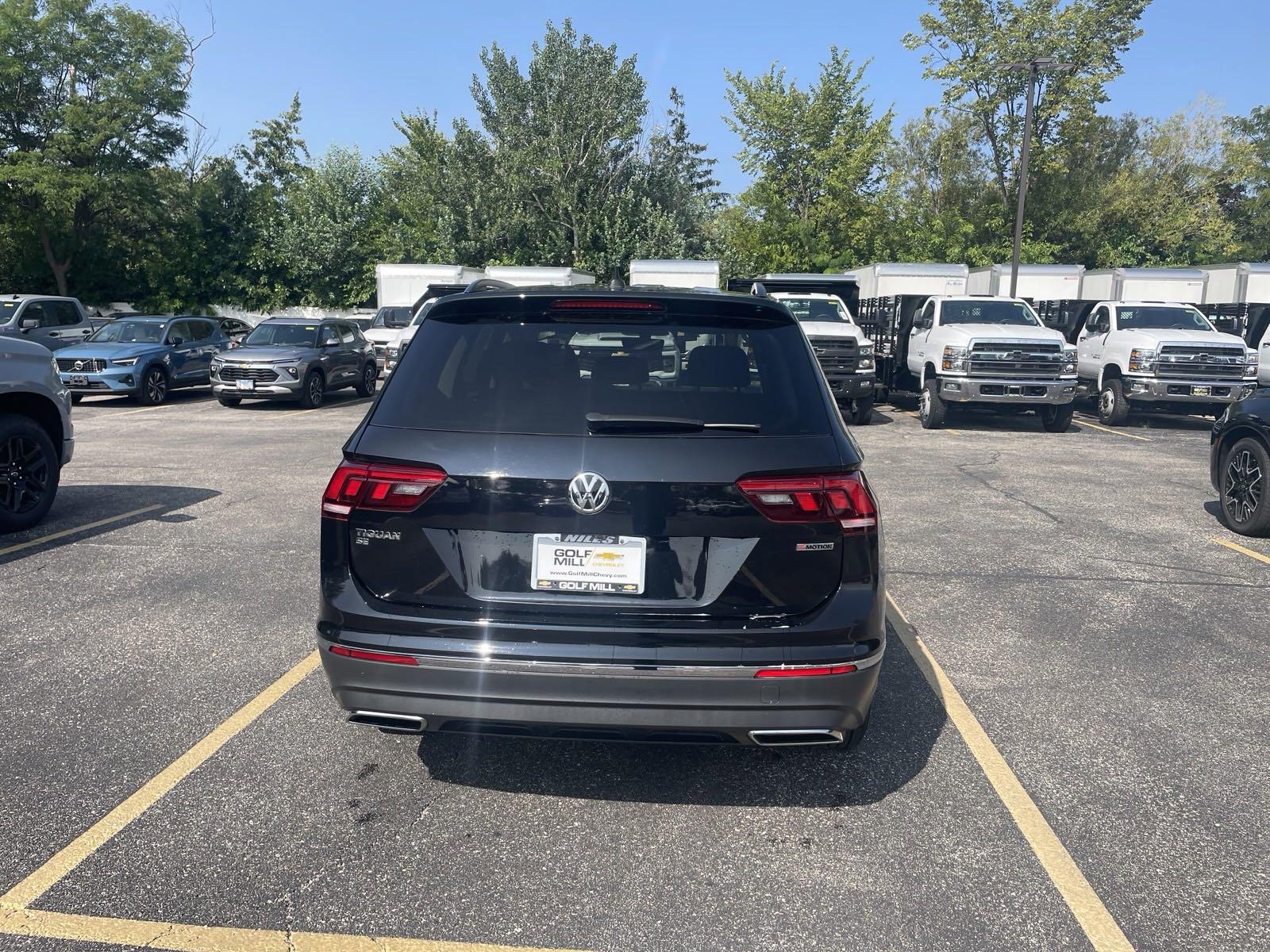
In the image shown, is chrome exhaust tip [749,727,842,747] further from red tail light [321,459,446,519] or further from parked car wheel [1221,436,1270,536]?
parked car wheel [1221,436,1270,536]

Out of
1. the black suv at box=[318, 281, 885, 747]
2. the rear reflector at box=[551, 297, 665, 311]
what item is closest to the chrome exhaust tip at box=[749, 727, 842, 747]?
the black suv at box=[318, 281, 885, 747]

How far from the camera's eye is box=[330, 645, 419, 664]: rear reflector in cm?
299

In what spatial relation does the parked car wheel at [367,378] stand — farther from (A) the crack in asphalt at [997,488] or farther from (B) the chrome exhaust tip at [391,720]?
(B) the chrome exhaust tip at [391,720]

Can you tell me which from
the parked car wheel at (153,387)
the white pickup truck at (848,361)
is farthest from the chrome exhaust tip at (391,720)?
the parked car wheel at (153,387)

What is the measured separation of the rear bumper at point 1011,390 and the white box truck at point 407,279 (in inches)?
603

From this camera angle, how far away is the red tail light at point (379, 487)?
3.01 m

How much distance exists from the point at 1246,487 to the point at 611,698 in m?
7.06

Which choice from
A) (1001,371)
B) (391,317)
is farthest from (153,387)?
(1001,371)

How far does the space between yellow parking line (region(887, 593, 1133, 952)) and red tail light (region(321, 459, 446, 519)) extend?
2.28 m

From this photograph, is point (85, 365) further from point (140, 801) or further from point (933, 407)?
point (140, 801)

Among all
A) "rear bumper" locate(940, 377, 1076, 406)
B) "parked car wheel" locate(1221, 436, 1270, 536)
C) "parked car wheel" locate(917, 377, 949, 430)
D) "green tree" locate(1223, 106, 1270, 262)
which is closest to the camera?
"parked car wheel" locate(1221, 436, 1270, 536)

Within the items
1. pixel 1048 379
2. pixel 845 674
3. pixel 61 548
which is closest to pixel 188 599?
pixel 61 548

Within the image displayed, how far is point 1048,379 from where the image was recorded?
14.8 meters

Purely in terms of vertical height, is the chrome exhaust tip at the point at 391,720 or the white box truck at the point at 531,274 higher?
the white box truck at the point at 531,274
